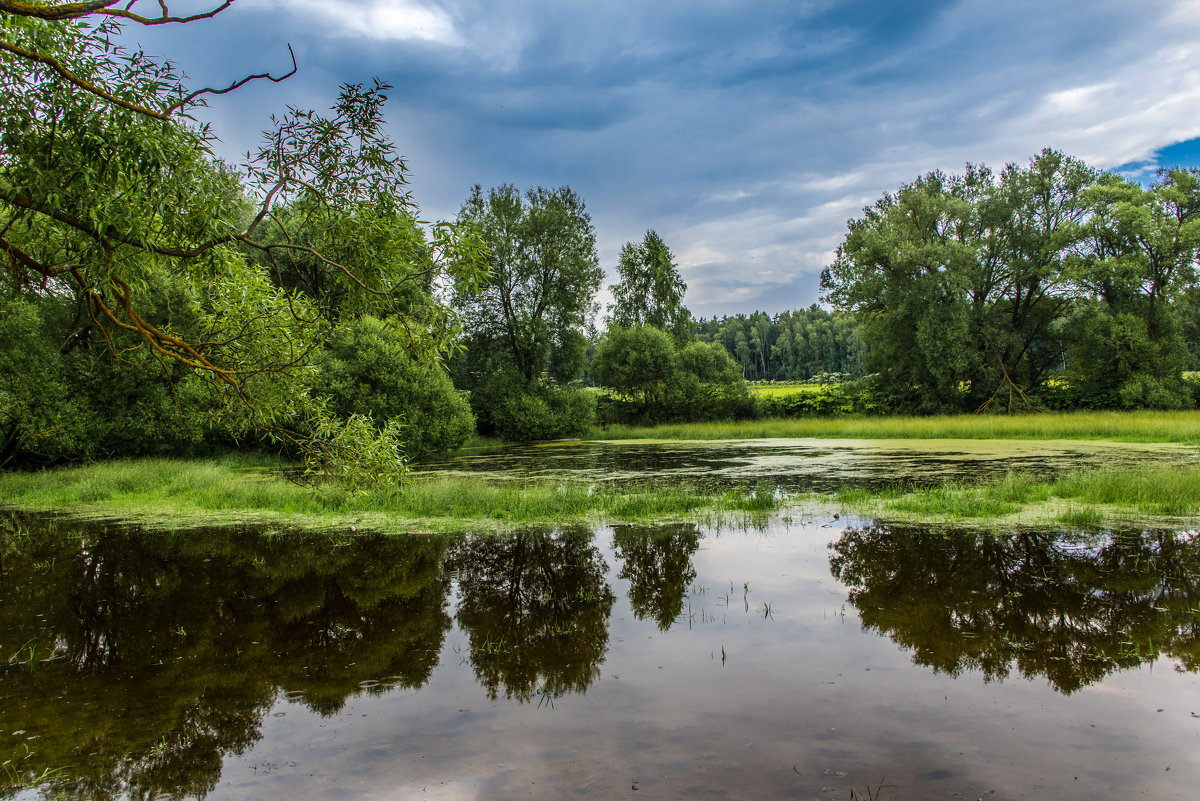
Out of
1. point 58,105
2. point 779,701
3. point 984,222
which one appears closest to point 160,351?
point 58,105

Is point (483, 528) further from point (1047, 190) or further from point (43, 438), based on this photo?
point (1047, 190)

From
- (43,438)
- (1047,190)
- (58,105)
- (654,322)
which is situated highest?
(1047,190)

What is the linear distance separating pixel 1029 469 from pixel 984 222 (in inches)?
1052

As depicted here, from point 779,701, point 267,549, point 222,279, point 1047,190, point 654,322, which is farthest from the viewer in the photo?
point 654,322

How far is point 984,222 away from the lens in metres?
38.0

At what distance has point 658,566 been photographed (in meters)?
8.81

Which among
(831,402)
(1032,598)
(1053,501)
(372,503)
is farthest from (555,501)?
(831,402)

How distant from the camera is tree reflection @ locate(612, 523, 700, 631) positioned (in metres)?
7.13

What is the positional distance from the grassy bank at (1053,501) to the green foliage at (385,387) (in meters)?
18.9

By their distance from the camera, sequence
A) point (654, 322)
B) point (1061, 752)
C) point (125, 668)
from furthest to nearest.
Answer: point (654, 322) < point (125, 668) < point (1061, 752)

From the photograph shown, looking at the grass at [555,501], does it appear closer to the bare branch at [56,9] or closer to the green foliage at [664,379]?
the bare branch at [56,9]

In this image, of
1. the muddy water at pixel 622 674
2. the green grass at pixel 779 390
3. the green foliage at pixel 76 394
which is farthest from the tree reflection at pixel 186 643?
the green grass at pixel 779 390

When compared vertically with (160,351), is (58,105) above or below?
above

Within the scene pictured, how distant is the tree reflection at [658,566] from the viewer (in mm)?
7133
